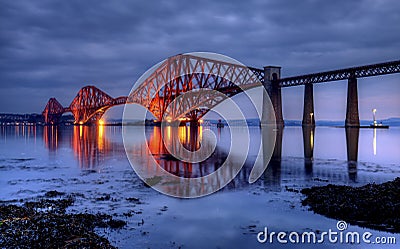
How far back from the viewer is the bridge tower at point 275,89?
10381cm

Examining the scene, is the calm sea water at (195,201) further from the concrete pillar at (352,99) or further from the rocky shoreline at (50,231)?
the concrete pillar at (352,99)

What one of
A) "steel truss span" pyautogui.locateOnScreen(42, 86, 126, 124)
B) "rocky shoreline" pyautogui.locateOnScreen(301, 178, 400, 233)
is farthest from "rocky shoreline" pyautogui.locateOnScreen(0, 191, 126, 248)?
"steel truss span" pyautogui.locateOnScreen(42, 86, 126, 124)

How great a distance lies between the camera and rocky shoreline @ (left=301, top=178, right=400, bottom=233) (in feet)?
31.5

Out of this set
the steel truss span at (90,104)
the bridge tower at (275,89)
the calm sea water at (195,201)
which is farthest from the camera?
the steel truss span at (90,104)

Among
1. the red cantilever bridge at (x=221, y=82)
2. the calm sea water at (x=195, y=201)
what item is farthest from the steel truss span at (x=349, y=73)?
the calm sea water at (x=195, y=201)

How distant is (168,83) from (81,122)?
2983 inches

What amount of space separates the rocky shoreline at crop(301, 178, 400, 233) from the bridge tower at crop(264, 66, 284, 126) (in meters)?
92.0

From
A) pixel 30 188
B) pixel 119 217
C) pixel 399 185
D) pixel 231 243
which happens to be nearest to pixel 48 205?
pixel 119 217

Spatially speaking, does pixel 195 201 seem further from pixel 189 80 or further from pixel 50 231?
pixel 189 80

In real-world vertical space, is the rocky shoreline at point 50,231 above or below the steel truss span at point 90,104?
below

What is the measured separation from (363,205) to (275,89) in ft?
323

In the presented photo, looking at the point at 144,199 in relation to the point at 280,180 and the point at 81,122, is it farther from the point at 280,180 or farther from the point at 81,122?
the point at 81,122

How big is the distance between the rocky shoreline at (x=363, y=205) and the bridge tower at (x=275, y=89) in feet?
302

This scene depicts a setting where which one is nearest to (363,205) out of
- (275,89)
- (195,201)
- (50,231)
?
(195,201)
